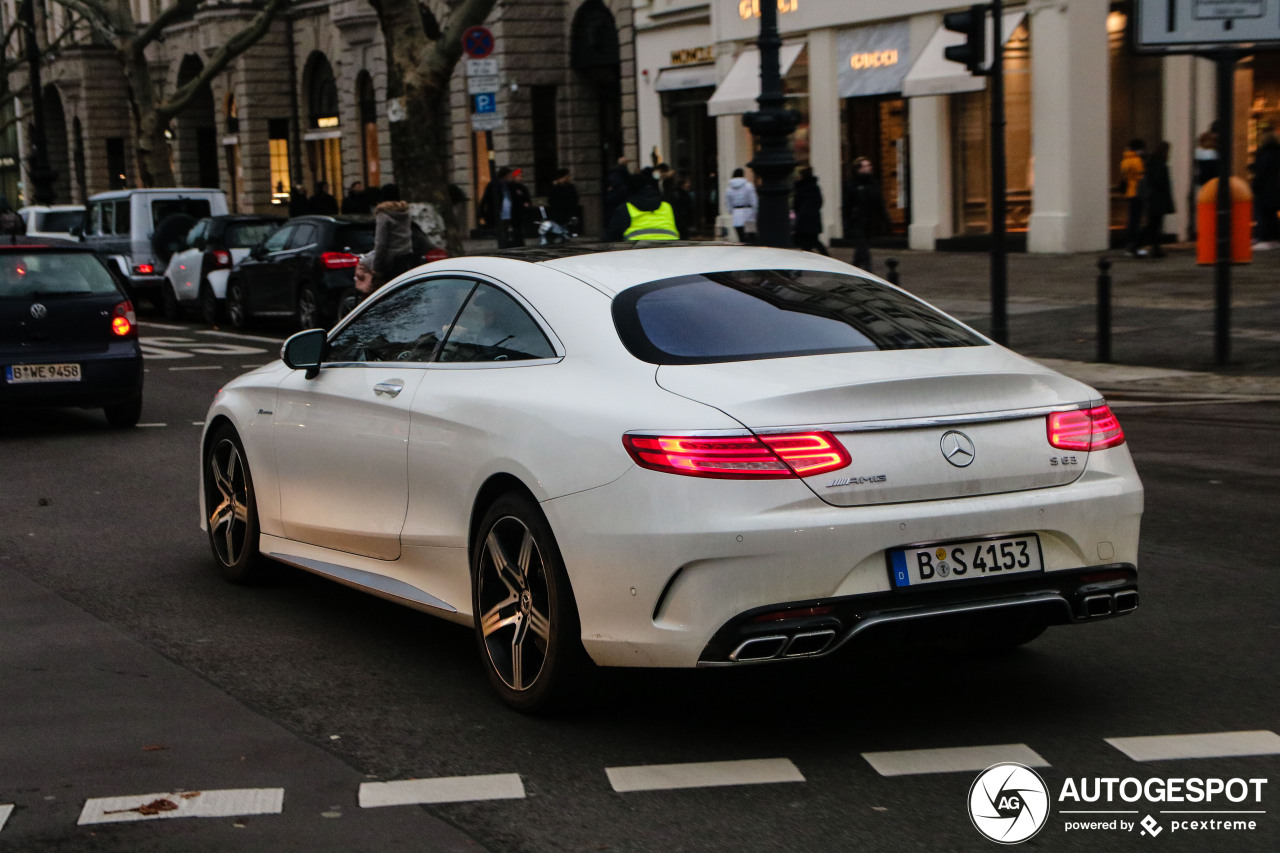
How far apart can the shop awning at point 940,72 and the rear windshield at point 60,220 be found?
14.9 metres

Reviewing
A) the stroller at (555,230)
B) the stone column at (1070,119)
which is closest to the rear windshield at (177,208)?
the stroller at (555,230)

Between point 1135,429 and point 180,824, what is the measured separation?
8492 mm

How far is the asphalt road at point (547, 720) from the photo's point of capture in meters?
4.26

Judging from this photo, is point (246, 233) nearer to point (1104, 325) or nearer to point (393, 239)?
point (393, 239)

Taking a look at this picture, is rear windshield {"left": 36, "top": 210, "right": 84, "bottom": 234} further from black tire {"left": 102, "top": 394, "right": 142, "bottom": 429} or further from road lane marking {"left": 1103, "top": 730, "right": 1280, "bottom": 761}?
road lane marking {"left": 1103, "top": 730, "right": 1280, "bottom": 761}

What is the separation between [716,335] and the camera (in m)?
5.23

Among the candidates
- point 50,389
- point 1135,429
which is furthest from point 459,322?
point 50,389

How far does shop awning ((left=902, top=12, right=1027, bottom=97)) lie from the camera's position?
2700 centimetres

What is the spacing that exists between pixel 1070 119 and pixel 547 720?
888 inches

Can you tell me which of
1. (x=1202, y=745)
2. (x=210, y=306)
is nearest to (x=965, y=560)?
(x=1202, y=745)

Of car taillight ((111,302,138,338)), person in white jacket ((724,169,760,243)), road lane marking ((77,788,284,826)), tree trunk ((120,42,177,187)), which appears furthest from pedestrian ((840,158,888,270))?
tree trunk ((120,42,177,187))

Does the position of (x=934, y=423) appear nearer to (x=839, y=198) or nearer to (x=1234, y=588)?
(x=1234, y=588)

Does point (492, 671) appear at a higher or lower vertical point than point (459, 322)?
lower

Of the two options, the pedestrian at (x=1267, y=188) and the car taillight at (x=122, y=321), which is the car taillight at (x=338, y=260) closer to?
the car taillight at (x=122, y=321)
